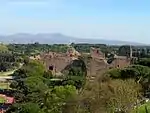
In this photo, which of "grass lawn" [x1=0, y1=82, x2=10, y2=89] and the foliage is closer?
the foliage

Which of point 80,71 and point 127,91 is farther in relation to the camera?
point 80,71

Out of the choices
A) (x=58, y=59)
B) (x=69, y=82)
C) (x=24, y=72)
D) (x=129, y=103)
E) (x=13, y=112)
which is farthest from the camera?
(x=58, y=59)

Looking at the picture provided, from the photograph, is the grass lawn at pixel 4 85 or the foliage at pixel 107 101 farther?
the grass lawn at pixel 4 85

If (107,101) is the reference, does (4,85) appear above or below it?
below

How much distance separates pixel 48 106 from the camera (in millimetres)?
26109

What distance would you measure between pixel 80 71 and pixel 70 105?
31169mm

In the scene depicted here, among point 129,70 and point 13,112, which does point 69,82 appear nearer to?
point 129,70

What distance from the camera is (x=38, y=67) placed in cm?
5500

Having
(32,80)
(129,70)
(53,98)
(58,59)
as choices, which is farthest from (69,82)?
(58,59)

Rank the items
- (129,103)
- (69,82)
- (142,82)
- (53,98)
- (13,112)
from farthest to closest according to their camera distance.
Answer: (69,82), (142,82), (53,98), (13,112), (129,103)

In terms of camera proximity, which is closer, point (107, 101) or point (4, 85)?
point (107, 101)

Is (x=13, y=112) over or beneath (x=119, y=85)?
beneath

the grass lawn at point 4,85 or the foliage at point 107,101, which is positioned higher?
the foliage at point 107,101

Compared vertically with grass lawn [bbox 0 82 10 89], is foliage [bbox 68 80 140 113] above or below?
above
